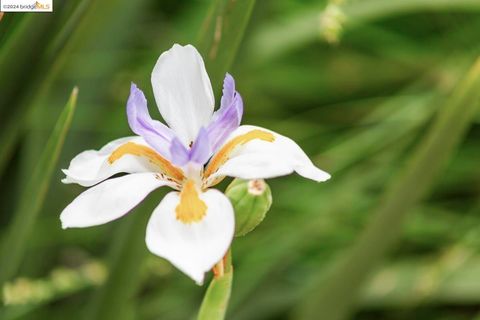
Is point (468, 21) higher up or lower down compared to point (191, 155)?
higher up

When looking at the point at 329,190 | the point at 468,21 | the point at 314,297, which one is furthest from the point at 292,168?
the point at 468,21

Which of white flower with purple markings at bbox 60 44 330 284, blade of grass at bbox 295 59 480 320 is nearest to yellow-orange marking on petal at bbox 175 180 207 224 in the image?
white flower with purple markings at bbox 60 44 330 284

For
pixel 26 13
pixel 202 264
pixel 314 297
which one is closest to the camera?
pixel 202 264

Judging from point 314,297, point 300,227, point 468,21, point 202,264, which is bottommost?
point 202,264

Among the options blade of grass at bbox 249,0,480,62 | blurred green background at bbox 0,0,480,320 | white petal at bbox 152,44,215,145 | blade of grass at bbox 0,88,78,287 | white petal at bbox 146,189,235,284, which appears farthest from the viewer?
blade of grass at bbox 249,0,480,62

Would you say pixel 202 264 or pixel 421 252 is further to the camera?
pixel 421 252

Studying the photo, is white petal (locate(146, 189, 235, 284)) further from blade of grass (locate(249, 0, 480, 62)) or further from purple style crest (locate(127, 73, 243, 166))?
blade of grass (locate(249, 0, 480, 62))

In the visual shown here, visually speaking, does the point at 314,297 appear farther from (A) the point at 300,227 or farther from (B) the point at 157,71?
(B) the point at 157,71
